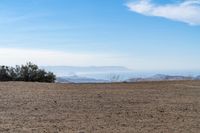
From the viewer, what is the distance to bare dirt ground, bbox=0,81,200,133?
39.0ft

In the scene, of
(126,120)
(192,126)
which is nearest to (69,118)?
(126,120)

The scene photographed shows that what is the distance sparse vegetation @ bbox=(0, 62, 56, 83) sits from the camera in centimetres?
3088

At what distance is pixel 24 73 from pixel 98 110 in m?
17.0

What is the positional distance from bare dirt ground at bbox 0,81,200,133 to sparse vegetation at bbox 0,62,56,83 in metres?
9.03

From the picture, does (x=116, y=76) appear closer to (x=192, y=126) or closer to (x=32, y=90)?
(x=32, y=90)

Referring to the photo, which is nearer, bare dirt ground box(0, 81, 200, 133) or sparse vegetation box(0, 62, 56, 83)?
bare dirt ground box(0, 81, 200, 133)

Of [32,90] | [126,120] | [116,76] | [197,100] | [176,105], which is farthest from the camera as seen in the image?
[116,76]

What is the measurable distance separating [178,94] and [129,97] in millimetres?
2778

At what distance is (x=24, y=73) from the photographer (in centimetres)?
3106

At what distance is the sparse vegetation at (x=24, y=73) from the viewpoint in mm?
30875

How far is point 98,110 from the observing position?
14820mm

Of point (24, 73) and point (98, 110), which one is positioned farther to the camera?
point (24, 73)

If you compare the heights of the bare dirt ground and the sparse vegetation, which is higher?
the sparse vegetation

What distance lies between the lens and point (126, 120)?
42.8ft
